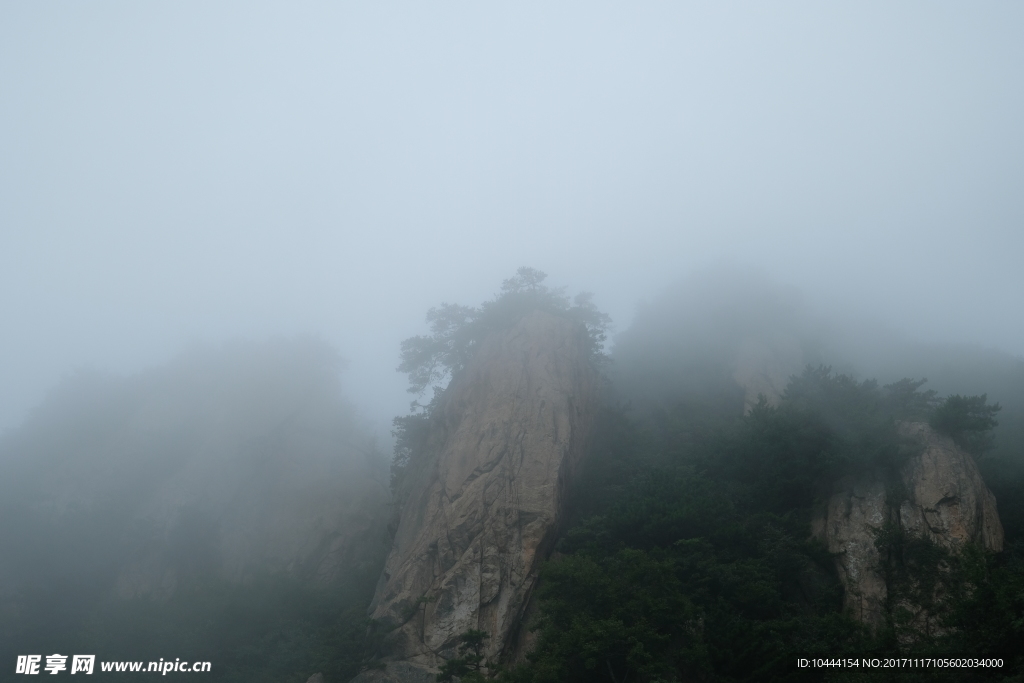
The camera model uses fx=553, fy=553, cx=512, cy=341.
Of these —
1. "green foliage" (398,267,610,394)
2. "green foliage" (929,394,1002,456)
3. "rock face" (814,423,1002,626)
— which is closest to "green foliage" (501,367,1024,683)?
"rock face" (814,423,1002,626)

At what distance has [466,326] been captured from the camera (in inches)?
1315

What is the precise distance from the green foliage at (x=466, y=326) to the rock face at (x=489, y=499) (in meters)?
2.35

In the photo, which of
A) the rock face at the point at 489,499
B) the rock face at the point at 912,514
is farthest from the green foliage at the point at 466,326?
the rock face at the point at 912,514

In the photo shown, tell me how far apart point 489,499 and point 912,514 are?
15.0 meters

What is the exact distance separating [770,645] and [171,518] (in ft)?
112

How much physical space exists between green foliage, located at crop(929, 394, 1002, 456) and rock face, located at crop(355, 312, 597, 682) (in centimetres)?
1399

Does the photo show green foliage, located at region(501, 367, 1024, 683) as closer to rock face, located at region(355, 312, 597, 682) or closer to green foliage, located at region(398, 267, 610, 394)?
rock face, located at region(355, 312, 597, 682)

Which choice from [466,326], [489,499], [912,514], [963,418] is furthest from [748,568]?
[466,326]

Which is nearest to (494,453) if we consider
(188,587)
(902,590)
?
(902,590)

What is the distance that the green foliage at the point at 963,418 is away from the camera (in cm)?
1992

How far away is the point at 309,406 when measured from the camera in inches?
1777

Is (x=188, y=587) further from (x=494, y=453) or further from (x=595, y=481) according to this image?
(x=595, y=481)

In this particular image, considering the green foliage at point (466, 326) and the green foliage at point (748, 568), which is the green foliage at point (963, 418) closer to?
the green foliage at point (748, 568)

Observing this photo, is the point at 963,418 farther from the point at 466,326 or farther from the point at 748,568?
the point at 466,326
